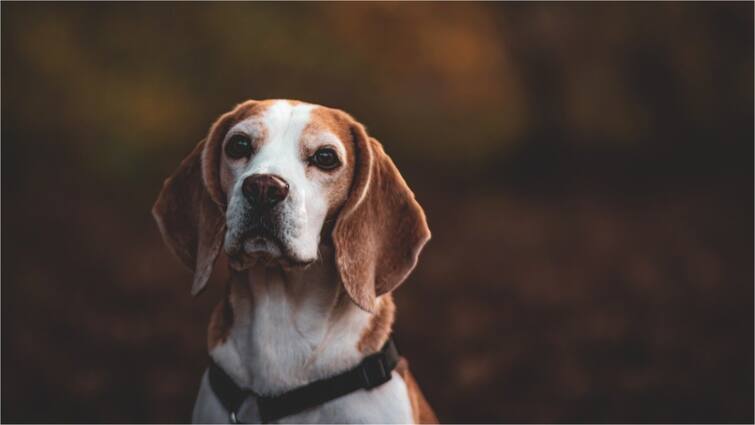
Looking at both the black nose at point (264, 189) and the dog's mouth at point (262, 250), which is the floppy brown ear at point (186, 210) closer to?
the dog's mouth at point (262, 250)

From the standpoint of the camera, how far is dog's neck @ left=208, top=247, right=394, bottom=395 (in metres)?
2.95

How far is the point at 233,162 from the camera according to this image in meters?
2.91

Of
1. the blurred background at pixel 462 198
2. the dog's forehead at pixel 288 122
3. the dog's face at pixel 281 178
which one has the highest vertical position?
the dog's forehead at pixel 288 122

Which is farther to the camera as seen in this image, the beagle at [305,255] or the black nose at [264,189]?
the beagle at [305,255]

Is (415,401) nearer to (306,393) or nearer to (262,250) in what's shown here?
(306,393)

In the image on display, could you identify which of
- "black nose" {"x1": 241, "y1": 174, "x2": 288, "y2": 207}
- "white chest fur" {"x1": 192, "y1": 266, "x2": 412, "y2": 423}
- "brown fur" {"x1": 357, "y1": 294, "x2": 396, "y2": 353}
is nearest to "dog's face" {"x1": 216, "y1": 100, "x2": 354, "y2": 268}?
"black nose" {"x1": 241, "y1": 174, "x2": 288, "y2": 207}

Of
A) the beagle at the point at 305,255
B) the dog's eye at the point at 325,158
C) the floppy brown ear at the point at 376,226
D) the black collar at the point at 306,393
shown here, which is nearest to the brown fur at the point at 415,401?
the beagle at the point at 305,255

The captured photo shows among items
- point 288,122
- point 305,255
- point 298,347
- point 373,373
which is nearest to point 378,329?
point 373,373

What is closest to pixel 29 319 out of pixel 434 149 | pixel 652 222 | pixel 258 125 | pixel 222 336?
pixel 222 336

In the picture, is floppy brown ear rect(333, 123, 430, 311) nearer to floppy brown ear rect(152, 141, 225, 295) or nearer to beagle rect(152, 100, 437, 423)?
beagle rect(152, 100, 437, 423)

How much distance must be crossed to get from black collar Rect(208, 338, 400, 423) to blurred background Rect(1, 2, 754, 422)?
220 centimetres

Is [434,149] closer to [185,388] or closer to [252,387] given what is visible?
[185,388]

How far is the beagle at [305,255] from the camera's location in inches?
113

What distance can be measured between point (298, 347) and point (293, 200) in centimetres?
64
